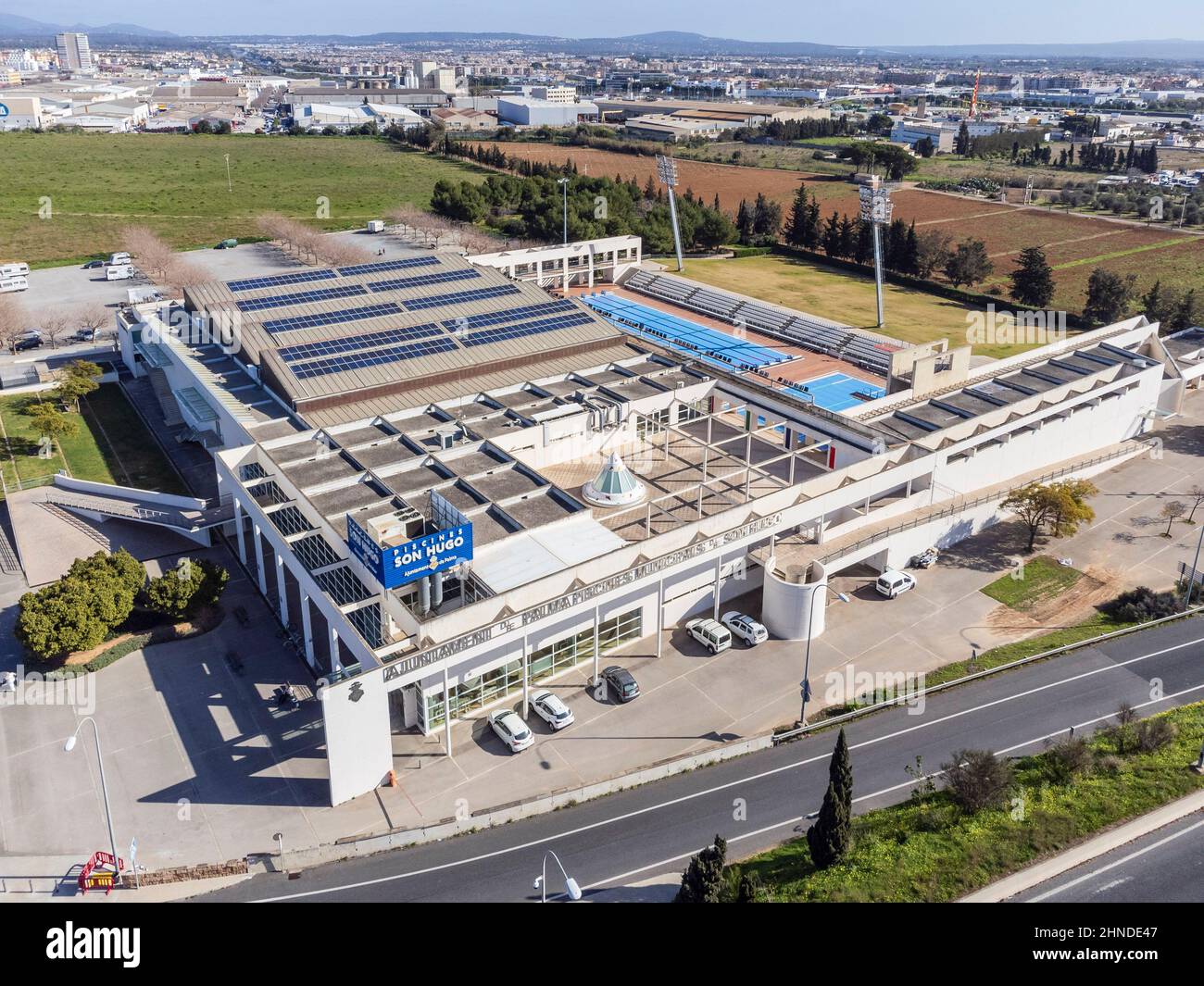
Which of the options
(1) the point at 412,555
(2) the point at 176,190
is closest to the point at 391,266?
(1) the point at 412,555

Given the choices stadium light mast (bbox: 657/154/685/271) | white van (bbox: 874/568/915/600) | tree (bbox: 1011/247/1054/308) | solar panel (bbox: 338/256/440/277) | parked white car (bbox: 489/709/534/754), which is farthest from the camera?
stadium light mast (bbox: 657/154/685/271)

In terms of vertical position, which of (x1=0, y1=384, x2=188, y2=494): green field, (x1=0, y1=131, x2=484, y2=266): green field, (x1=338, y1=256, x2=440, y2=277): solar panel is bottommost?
(x1=0, y1=384, x2=188, y2=494): green field

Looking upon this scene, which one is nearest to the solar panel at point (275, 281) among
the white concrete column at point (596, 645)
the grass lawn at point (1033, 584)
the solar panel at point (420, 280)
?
the solar panel at point (420, 280)

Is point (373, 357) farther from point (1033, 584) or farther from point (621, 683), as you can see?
point (1033, 584)

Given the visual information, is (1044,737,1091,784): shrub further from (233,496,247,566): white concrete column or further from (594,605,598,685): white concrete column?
(233,496,247,566): white concrete column

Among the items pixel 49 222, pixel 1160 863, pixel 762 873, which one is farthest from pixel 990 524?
pixel 49 222

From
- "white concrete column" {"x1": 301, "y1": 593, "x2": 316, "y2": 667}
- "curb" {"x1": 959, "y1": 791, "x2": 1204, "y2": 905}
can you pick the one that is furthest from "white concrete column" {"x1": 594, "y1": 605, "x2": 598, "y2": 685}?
"curb" {"x1": 959, "y1": 791, "x2": 1204, "y2": 905}
